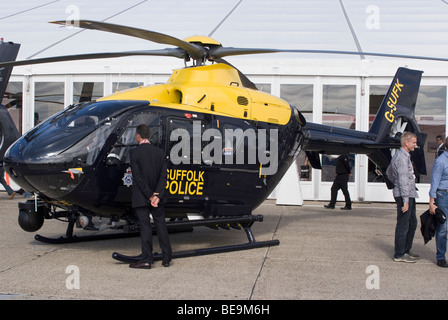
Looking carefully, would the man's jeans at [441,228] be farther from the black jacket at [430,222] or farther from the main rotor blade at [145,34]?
the main rotor blade at [145,34]

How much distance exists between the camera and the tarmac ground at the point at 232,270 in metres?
5.03

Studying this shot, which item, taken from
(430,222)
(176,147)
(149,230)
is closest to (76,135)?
(176,147)

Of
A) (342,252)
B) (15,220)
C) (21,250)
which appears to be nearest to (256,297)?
(342,252)

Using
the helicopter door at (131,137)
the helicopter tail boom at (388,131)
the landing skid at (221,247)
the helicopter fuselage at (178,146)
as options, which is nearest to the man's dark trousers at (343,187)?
the helicopter tail boom at (388,131)

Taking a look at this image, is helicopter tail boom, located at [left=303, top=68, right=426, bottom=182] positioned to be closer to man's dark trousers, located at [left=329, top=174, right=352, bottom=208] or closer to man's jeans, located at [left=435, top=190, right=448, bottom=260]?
man's dark trousers, located at [left=329, top=174, right=352, bottom=208]

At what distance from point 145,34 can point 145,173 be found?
1.73 metres

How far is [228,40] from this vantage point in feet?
50.8

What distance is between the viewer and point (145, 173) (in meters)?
5.95

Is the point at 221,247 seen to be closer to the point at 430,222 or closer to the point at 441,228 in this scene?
the point at 430,222

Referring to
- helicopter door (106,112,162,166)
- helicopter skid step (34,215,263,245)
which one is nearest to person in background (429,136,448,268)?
helicopter skid step (34,215,263,245)
